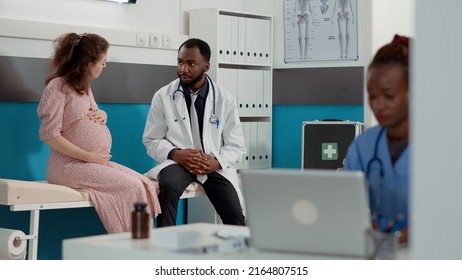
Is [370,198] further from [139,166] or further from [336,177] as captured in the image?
[139,166]

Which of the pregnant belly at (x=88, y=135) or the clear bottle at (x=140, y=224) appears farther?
the pregnant belly at (x=88, y=135)

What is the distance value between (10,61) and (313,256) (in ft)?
10.0

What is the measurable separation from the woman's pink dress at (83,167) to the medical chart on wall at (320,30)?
1931 millimetres

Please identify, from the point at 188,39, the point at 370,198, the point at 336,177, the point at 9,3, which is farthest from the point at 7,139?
the point at 336,177

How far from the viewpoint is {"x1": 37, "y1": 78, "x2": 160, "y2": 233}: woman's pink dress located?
4438mm

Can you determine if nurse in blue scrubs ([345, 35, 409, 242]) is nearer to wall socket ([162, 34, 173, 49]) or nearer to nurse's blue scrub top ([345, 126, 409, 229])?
nurse's blue scrub top ([345, 126, 409, 229])

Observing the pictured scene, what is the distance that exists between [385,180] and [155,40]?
3.21 metres

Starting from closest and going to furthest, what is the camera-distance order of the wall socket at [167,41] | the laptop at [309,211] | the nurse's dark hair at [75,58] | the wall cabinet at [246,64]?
the laptop at [309,211] → the nurse's dark hair at [75,58] → the wall socket at [167,41] → the wall cabinet at [246,64]

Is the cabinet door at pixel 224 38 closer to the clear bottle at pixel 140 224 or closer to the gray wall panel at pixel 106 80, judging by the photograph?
the gray wall panel at pixel 106 80

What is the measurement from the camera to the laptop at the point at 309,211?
197 centimetres

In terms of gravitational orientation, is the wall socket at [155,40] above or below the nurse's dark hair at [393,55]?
above

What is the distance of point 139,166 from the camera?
18.0 ft

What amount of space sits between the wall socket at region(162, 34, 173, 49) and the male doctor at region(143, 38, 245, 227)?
0.32 metres

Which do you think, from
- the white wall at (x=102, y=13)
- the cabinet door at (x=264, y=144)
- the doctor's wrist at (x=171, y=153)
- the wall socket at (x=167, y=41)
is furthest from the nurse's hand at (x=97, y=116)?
the cabinet door at (x=264, y=144)
